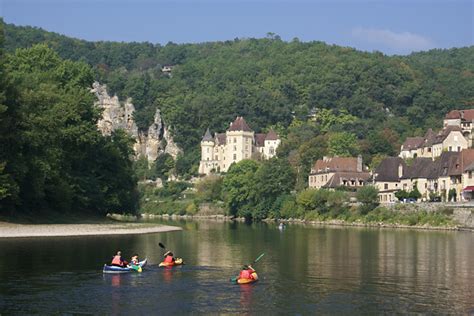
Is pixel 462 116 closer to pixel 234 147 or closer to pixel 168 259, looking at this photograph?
pixel 234 147

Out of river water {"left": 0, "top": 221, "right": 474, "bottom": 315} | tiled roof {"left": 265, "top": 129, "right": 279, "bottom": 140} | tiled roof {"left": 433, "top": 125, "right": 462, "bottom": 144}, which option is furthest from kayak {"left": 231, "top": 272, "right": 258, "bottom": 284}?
tiled roof {"left": 265, "top": 129, "right": 279, "bottom": 140}

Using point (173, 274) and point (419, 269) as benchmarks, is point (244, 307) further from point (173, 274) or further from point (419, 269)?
point (419, 269)

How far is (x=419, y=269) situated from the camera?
5172 cm

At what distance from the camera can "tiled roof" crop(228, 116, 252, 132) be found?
195 metres

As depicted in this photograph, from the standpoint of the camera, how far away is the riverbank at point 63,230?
6875cm

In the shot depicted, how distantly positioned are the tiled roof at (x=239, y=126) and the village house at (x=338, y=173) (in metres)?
49.2

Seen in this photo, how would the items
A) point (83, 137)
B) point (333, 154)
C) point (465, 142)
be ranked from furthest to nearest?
point (333, 154)
point (465, 142)
point (83, 137)

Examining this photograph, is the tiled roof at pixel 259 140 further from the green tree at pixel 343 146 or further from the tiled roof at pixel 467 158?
the tiled roof at pixel 467 158

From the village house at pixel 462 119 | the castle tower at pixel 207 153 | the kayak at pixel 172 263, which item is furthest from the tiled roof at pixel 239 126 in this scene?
the kayak at pixel 172 263

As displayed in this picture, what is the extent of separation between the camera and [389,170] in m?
126

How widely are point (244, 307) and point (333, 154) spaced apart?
392ft

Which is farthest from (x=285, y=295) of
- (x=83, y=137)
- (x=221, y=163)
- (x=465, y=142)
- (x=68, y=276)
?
(x=221, y=163)

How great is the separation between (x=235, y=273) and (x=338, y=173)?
88393 millimetres

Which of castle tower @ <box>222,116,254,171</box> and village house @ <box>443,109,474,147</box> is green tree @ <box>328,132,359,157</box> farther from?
castle tower @ <box>222,116,254,171</box>
